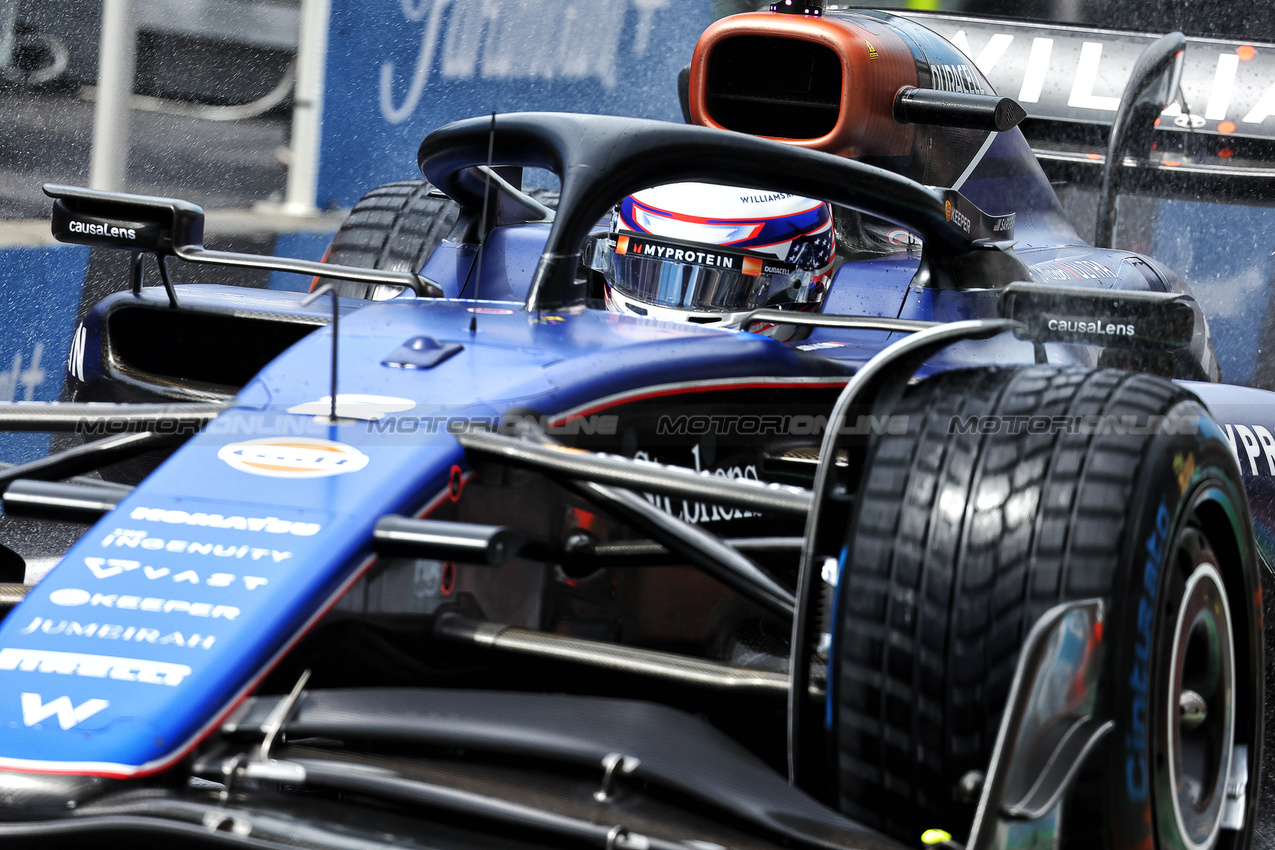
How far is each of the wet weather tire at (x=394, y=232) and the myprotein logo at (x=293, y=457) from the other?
1.93 meters

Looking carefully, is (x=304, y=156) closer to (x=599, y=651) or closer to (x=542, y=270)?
(x=542, y=270)

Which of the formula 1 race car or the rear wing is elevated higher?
the rear wing

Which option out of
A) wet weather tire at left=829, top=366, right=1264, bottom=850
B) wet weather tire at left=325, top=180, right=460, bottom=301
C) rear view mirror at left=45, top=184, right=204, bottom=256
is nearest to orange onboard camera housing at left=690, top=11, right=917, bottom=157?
wet weather tire at left=325, top=180, right=460, bottom=301

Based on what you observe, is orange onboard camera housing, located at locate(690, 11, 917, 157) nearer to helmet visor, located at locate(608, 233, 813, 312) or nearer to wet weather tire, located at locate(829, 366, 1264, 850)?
helmet visor, located at locate(608, 233, 813, 312)

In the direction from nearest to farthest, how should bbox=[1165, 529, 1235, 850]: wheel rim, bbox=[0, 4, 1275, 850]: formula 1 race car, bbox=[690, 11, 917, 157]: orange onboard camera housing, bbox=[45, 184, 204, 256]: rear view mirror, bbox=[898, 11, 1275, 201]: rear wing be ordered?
1. bbox=[0, 4, 1275, 850]: formula 1 race car
2. bbox=[1165, 529, 1235, 850]: wheel rim
3. bbox=[45, 184, 204, 256]: rear view mirror
4. bbox=[690, 11, 917, 157]: orange onboard camera housing
5. bbox=[898, 11, 1275, 201]: rear wing

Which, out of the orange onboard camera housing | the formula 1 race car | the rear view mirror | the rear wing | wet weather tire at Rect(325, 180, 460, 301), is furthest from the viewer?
the rear wing

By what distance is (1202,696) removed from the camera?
5.90ft

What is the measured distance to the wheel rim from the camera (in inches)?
67.2

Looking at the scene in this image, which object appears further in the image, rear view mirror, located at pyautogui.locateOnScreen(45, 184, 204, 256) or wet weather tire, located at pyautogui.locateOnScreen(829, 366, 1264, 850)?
rear view mirror, located at pyautogui.locateOnScreen(45, 184, 204, 256)

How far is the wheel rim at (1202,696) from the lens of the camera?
67.2 inches

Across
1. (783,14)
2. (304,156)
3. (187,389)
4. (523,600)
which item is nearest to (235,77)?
(304,156)

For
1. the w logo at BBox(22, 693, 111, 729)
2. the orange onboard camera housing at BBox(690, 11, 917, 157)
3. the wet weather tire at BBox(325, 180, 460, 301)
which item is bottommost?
the w logo at BBox(22, 693, 111, 729)

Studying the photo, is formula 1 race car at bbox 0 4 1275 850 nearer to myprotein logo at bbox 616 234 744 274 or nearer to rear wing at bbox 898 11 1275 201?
myprotein logo at bbox 616 234 744 274

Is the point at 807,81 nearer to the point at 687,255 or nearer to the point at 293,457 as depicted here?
the point at 687,255
